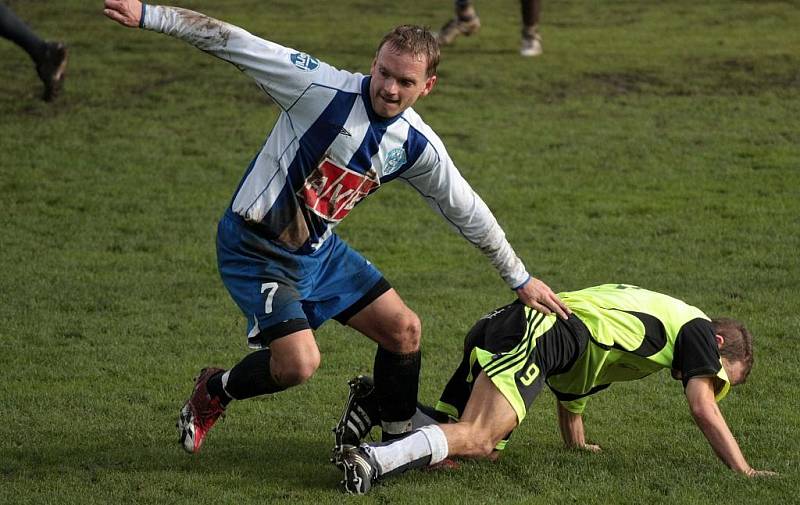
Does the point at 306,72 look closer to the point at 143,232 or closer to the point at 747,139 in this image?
the point at 143,232

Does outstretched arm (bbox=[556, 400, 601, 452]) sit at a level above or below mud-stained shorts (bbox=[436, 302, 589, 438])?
below

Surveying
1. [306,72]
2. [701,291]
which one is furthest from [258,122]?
[306,72]

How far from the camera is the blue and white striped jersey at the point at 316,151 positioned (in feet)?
15.5

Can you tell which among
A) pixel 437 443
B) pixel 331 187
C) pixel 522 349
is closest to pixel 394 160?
pixel 331 187

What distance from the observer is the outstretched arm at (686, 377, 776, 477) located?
16.3 feet

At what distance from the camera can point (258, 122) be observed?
13.0 meters

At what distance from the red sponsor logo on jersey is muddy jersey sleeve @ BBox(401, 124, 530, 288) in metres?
0.21

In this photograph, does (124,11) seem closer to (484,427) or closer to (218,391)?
(218,391)

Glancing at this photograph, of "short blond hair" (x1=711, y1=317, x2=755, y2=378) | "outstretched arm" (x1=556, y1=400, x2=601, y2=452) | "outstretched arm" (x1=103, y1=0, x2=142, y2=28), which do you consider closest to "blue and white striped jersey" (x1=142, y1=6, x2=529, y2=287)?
"outstretched arm" (x1=103, y1=0, x2=142, y2=28)

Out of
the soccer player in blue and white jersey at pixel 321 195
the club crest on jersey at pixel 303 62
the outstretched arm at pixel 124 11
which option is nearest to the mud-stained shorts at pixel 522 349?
the soccer player in blue and white jersey at pixel 321 195

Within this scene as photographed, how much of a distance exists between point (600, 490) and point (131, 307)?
4151 millimetres

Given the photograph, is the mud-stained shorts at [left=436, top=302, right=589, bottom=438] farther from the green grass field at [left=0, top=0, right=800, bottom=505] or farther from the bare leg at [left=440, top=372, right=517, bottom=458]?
the green grass field at [left=0, top=0, right=800, bottom=505]

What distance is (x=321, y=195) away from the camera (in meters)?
4.89

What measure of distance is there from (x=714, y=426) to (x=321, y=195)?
186 centimetres
